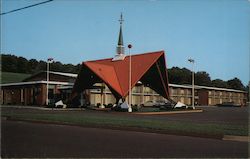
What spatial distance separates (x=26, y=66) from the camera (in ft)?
438

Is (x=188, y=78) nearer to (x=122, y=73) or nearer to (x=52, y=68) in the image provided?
(x=52, y=68)

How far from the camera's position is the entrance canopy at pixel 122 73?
49.6m

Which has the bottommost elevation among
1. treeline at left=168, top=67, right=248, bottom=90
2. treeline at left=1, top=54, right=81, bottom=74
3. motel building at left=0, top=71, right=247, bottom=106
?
motel building at left=0, top=71, right=247, bottom=106

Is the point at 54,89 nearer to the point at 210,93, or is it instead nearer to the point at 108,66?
the point at 108,66

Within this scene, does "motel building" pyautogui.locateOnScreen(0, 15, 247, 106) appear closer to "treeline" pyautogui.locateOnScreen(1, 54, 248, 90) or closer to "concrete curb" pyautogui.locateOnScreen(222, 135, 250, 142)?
"concrete curb" pyautogui.locateOnScreen(222, 135, 250, 142)

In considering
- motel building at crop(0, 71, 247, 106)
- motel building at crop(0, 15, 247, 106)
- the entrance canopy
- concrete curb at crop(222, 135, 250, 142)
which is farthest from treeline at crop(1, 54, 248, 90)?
concrete curb at crop(222, 135, 250, 142)

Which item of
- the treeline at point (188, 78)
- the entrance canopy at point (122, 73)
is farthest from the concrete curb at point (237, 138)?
the treeline at point (188, 78)

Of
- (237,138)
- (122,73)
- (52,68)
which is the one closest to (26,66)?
(52,68)

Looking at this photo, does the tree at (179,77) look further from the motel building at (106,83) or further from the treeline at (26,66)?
the motel building at (106,83)

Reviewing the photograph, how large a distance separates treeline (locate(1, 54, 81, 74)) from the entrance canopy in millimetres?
69695

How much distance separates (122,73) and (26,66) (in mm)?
87835

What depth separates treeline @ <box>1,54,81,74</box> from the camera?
12654 cm

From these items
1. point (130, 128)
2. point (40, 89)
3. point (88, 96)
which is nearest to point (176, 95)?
point (88, 96)

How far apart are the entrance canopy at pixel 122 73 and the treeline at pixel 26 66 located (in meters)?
69.7
